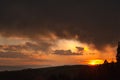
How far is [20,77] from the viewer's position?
187000mm

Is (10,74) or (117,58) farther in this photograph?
(10,74)

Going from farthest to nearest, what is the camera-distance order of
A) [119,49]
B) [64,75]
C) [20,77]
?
[20,77]
[64,75]
[119,49]

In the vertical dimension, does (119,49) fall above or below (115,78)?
above

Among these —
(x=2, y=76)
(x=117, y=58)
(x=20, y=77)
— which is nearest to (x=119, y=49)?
(x=117, y=58)

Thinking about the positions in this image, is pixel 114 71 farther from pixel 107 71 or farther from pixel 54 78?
pixel 54 78

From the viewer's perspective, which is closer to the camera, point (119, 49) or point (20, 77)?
point (119, 49)

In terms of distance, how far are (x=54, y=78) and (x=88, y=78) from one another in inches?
696

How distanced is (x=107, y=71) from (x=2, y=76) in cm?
6599

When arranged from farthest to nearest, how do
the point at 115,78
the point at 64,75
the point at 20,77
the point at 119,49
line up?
the point at 20,77 < the point at 64,75 < the point at 119,49 < the point at 115,78

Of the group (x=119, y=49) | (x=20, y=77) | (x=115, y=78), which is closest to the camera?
(x=115, y=78)

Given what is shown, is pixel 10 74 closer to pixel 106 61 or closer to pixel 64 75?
pixel 64 75

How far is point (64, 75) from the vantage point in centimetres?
16050

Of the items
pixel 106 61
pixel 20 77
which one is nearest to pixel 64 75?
pixel 106 61

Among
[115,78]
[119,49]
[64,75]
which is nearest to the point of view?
[115,78]
